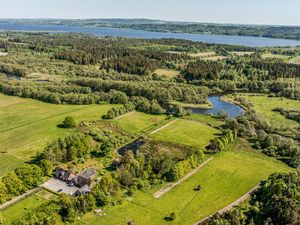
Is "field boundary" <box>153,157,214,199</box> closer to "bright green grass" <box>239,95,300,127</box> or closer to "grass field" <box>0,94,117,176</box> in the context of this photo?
"grass field" <box>0,94,117,176</box>

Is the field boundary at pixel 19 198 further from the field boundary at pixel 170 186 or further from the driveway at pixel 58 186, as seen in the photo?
the field boundary at pixel 170 186

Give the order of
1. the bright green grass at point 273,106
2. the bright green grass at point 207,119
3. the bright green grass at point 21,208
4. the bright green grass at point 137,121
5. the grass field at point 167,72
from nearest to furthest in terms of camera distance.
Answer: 1. the bright green grass at point 21,208
2. the bright green grass at point 137,121
3. the bright green grass at point 207,119
4. the bright green grass at point 273,106
5. the grass field at point 167,72

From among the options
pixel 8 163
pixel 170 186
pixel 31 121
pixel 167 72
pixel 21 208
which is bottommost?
pixel 21 208

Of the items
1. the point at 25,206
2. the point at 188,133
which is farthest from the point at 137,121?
the point at 25,206

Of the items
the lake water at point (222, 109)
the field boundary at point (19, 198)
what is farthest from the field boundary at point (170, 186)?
the lake water at point (222, 109)

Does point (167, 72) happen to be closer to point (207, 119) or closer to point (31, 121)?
point (207, 119)

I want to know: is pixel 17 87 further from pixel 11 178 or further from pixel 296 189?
pixel 296 189
